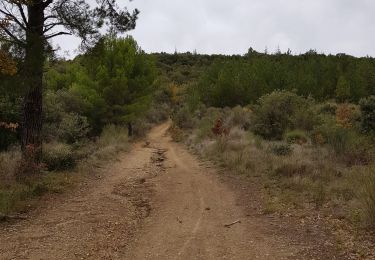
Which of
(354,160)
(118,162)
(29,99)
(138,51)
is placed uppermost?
(138,51)

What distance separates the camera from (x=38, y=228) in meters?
8.60

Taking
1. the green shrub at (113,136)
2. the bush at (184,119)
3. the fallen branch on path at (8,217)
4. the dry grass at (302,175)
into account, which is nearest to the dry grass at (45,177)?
the fallen branch on path at (8,217)

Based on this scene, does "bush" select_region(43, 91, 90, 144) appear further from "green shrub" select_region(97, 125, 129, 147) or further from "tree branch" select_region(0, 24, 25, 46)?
"tree branch" select_region(0, 24, 25, 46)

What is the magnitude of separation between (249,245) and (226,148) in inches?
465

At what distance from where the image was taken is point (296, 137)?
2147 centimetres

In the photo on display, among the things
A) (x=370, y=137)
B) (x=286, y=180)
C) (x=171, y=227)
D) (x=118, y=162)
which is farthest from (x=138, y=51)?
(x=171, y=227)

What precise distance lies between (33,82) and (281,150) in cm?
968

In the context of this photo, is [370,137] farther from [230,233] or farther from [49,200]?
[49,200]

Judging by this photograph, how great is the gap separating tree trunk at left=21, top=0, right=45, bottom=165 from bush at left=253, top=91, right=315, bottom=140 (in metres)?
13.0

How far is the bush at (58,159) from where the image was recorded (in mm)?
14031

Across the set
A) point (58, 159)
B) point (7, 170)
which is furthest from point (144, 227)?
point (58, 159)

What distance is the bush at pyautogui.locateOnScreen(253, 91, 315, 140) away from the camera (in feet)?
75.4

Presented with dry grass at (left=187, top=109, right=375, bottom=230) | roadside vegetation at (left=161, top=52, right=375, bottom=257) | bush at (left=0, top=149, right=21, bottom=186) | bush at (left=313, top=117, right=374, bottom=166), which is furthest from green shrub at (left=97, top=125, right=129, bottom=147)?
bush at (left=313, top=117, right=374, bottom=166)

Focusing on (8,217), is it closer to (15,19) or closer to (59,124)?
(15,19)
